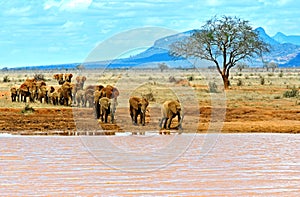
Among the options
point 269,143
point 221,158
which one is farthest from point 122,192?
point 269,143

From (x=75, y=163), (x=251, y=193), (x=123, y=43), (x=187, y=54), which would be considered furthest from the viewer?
(x=187, y=54)

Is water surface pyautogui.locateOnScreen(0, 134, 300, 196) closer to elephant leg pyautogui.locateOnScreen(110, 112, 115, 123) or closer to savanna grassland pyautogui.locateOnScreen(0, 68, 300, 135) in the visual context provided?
savanna grassland pyautogui.locateOnScreen(0, 68, 300, 135)

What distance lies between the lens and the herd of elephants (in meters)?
18.4

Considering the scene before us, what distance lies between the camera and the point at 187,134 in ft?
58.2

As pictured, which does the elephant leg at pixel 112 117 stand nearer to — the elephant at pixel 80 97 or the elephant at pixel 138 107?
the elephant at pixel 138 107

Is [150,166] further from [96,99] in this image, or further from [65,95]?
[65,95]

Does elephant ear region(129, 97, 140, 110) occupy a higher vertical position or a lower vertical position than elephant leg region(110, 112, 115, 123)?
higher

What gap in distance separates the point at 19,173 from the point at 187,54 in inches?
1068

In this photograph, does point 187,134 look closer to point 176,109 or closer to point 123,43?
point 176,109

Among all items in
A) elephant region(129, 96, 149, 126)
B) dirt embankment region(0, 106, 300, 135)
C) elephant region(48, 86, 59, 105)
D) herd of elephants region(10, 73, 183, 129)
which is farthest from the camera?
elephant region(48, 86, 59, 105)

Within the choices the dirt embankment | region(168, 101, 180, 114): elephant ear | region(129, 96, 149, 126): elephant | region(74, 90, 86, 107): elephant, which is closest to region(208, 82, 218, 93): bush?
the dirt embankment

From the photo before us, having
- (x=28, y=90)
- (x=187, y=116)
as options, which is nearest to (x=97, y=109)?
(x=187, y=116)

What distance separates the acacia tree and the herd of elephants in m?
8.87

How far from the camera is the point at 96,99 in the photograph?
21.3 m
